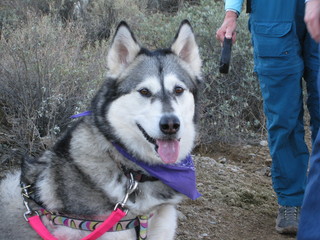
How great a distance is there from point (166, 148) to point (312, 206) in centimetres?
98

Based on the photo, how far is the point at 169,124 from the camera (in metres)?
2.56

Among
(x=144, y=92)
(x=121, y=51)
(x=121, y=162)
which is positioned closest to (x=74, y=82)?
(x=121, y=51)

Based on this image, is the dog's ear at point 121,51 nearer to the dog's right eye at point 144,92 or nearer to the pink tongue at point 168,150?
the dog's right eye at point 144,92

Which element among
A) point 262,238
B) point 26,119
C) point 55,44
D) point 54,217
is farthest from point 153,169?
point 55,44

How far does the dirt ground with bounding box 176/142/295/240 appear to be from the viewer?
3756 millimetres

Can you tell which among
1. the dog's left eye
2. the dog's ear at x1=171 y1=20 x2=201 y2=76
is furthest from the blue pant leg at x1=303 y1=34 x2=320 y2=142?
the dog's left eye

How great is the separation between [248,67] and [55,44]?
8.49ft

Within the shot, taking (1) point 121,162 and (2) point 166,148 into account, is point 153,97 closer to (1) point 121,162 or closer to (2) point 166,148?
(2) point 166,148

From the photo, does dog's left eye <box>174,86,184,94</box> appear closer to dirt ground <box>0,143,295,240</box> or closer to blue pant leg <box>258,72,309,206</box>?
blue pant leg <box>258,72,309,206</box>

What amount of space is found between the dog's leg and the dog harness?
0.35 ft

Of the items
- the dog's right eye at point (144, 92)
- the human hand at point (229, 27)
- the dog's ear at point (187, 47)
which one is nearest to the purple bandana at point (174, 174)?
the dog's right eye at point (144, 92)

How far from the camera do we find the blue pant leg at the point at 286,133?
3.47 metres

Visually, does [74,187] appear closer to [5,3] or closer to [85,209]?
[85,209]

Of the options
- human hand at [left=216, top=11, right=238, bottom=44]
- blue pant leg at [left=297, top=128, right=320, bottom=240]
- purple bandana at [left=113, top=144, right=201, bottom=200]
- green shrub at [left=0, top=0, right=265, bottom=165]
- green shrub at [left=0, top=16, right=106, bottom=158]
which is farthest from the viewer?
green shrub at [left=0, top=0, right=265, bottom=165]
